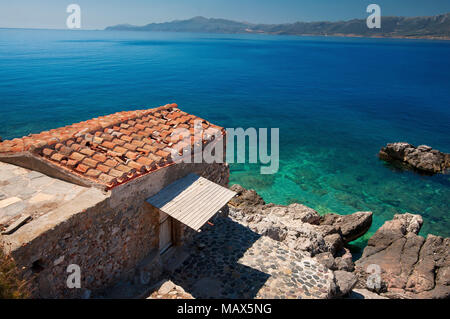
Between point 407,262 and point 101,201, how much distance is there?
1320 cm

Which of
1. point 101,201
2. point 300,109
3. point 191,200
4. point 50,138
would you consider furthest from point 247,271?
point 300,109

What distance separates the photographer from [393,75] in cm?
7812

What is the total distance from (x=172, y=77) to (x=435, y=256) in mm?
A: 60723

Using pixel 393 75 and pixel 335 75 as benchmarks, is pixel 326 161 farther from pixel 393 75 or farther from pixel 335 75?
pixel 393 75

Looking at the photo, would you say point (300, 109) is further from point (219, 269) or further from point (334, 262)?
point (219, 269)

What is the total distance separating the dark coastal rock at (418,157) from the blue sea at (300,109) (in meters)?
1.13

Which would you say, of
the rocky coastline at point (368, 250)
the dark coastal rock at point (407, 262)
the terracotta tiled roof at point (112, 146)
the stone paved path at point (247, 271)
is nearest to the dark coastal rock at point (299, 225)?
the rocky coastline at point (368, 250)

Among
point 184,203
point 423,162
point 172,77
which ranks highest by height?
point 172,77

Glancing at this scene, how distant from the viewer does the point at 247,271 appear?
873cm

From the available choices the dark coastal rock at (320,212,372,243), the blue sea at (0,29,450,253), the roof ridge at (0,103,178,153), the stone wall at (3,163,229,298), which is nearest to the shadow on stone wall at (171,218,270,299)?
the stone wall at (3,163,229,298)

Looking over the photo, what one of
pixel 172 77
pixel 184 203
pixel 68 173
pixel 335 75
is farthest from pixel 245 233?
pixel 335 75

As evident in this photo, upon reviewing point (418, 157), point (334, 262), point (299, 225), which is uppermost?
point (418, 157)

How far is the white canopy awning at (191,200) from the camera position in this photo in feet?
24.3
